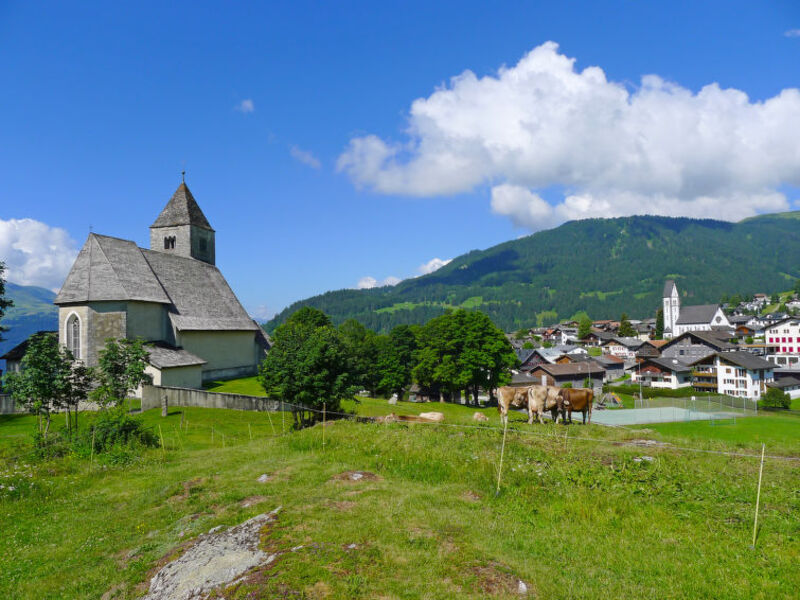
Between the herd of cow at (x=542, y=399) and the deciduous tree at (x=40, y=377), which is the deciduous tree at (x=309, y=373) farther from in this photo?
the deciduous tree at (x=40, y=377)

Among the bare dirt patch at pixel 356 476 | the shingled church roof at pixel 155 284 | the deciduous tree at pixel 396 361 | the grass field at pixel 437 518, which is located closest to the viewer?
the grass field at pixel 437 518

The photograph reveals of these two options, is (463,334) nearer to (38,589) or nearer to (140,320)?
(140,320)

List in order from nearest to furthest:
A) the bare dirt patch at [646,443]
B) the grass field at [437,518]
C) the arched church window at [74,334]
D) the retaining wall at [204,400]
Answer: the grass field at [437,518] → the bare dirt patch at [646,443] → the retaining wall at [204,400] → the arched church window at [74,334]

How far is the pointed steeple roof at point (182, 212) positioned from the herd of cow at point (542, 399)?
182 feet

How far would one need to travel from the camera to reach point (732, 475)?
13359 millimetres

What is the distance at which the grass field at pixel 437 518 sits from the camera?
8.10 m

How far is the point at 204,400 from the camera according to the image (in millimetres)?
39656

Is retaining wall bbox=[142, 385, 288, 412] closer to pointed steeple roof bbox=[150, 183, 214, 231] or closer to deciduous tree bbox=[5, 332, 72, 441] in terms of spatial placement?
deciduous tree bbox=[5, 332, 72, 441]

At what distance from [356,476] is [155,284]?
145 feet

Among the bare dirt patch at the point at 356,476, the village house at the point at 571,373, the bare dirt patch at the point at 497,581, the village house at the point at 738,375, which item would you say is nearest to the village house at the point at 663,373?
the village house at the point at 738,375

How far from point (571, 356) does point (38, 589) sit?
126 m

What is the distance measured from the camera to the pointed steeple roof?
6569cm

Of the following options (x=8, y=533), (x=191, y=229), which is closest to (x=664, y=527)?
(x=8, y=533)

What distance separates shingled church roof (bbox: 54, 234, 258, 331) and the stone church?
96 mm
